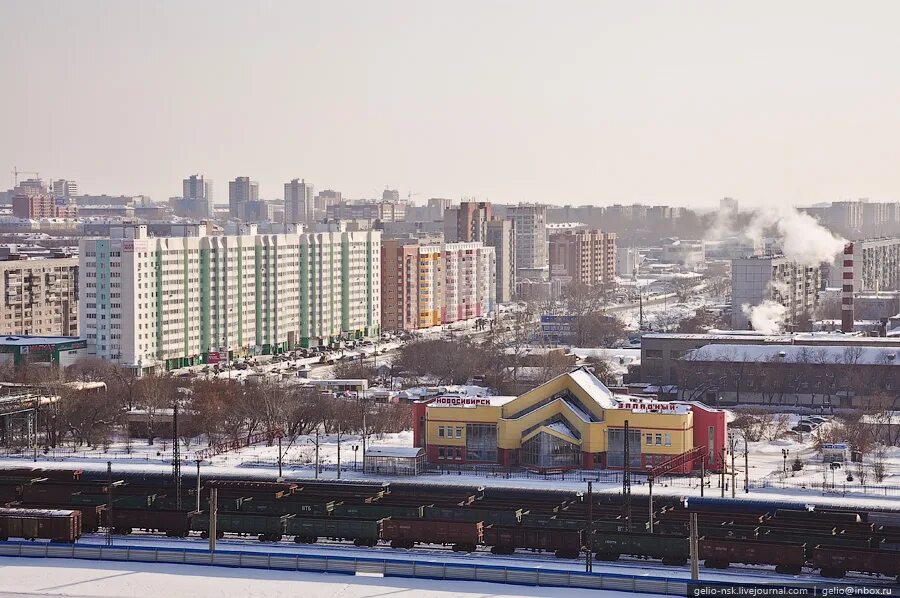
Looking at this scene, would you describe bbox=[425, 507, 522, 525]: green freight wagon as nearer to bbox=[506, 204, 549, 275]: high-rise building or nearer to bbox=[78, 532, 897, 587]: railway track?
bbox=[78, 532, 897, 587]: railway track

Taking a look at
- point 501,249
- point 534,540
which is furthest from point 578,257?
point 534,540

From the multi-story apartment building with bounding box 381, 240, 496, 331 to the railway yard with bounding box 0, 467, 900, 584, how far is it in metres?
54.6

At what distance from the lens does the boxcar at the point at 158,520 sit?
3259 centimetres

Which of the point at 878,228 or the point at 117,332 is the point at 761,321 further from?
the point at 878,228

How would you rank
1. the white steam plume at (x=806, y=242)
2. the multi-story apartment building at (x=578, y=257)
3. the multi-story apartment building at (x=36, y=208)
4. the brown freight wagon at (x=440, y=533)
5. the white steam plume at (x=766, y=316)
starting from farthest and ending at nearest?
the multi-story apartment building at (x=36, y=208), the multi-story apartment building at (x=578, y=257), the white steam plume at (x=806, y=242), the white steam plume at (x=766, y=316), the brown freight wagon at (x=440, y=533)

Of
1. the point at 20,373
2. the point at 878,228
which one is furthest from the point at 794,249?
the point at 878,228

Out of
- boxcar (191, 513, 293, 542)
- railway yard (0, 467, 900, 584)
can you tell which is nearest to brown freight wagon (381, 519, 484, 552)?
railway yard (0, 467, 900, 584)

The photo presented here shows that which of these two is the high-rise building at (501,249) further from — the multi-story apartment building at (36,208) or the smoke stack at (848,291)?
the multi-story apartment building at (36,208)

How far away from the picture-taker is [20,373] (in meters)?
59.8

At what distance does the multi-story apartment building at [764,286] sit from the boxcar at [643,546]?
153ft

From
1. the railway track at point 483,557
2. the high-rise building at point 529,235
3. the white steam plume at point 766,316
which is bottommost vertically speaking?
the railway track at point 483,557


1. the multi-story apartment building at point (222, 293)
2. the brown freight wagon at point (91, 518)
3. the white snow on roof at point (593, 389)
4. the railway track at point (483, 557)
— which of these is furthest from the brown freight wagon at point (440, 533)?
the multi-story apartment building at point (222, 293)

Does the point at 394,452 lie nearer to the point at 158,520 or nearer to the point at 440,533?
the point at 158,520

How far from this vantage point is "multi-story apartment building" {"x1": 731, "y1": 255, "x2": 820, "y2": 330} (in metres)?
78.2
